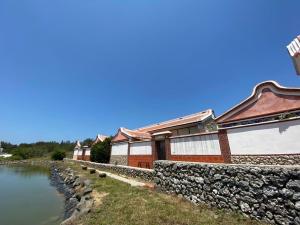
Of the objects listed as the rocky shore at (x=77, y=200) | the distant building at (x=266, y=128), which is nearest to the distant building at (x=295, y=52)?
the distant building at (x=266, y=128)

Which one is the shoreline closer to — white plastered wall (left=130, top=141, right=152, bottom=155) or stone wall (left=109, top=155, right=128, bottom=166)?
stone wall (left=109, top=155, right=128, bottom=166)

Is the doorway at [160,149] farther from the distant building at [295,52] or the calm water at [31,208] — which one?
the distant building at [295,52]

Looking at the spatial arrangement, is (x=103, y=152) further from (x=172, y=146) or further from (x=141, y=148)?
(x=172, y=146)

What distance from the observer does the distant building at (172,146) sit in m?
10.6

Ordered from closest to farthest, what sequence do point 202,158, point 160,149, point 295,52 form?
1. point 295,52
2. point 202,158
3. point 160,149

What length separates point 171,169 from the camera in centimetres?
817

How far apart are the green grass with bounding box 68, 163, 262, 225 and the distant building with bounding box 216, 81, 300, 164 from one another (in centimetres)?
434

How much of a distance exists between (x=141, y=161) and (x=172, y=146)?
4274 millimetres

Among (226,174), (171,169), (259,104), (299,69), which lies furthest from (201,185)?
(259,104)

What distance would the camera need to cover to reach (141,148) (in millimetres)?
16094

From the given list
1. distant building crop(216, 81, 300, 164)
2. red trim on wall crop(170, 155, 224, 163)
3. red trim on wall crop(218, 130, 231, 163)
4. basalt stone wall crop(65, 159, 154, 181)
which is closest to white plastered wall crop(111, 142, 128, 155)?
basalt stone wall crop(65, 159, 154, 181)

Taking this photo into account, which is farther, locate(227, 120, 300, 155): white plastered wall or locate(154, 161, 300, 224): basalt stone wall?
locate(227, 120, 300, 155): white plastered wall

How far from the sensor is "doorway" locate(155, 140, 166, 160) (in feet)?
45.0

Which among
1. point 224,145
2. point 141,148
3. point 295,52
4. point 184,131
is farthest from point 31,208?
point 295,52
